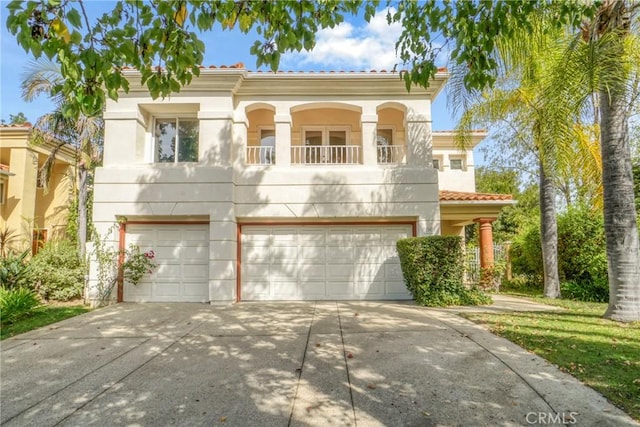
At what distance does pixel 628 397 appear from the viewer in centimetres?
346

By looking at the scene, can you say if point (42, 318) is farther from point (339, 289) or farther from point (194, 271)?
point (339, 289)

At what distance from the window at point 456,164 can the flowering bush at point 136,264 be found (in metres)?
12.2

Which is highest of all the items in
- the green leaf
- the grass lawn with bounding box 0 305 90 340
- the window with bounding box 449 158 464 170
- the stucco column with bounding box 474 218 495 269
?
the window with bounding box 449 158 464 170

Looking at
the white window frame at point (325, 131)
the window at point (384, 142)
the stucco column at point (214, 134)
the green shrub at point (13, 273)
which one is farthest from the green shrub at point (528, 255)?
the green shrub at point (13, 273)

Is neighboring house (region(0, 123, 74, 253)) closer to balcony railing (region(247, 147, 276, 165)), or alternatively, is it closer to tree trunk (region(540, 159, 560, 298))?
balcony railing (region(247, 147, 276, 165))

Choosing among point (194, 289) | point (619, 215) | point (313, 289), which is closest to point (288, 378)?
point (313, 289)

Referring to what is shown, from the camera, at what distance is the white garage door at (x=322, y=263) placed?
10102 mm

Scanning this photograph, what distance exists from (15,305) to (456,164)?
50.4 feet

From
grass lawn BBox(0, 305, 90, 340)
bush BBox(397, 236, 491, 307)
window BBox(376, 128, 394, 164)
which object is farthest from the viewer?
window BBox(376, 128, 394, 164)

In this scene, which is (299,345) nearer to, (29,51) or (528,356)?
(528,356)

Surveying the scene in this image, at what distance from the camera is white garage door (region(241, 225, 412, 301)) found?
10.1 m

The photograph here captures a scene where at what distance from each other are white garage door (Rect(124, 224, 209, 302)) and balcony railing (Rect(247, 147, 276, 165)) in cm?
272

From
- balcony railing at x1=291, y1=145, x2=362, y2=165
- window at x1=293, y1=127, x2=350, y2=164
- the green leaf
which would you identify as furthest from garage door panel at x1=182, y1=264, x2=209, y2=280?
the green leaf

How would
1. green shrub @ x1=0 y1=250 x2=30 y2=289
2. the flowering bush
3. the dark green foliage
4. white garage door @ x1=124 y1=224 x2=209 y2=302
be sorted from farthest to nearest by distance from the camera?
1. the dark green foliage
2. white garage door @ x1=124 y1=224 x2=209 y2=302
3. the flowering bush
4. green shrub @ x1=0 y1=250 x2=30 y2=289
